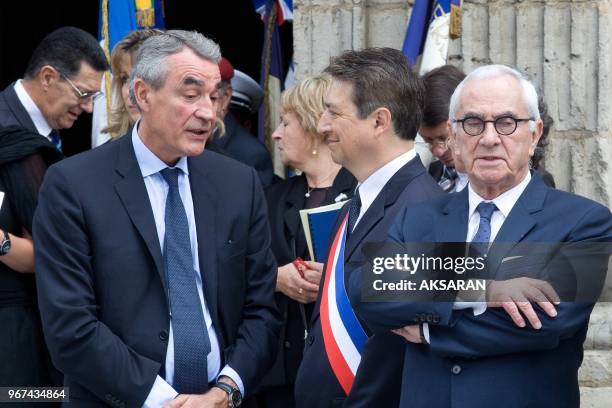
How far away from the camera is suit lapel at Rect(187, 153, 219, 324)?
3830 mm

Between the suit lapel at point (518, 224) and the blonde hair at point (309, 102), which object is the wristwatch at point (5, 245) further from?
the suit lapel at point (518, 224)

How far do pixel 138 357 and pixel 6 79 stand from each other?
5.83 meters

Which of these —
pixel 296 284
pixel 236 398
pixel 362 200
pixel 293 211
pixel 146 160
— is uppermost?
pixel 146 160

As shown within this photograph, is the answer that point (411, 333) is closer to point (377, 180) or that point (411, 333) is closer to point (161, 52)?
point (377, 180)

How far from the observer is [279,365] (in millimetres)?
4812

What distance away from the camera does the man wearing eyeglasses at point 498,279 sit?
313 cm

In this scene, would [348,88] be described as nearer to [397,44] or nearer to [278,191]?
[278,191]

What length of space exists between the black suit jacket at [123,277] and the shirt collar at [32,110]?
1.14 metres

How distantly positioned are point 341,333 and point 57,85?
1965mm

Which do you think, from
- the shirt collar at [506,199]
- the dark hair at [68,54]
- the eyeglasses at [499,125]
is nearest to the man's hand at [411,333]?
the shirt collar at [506,199]

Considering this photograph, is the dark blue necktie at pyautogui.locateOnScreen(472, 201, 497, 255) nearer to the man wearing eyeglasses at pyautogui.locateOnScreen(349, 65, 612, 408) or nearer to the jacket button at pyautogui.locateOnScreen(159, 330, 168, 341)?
the man wearing eyeglasses at pyautogui.locateOnScreen(349, 65, 612, 408)

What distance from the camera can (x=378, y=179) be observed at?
3.87 meters

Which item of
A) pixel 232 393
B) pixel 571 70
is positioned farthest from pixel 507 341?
pixel 571 70

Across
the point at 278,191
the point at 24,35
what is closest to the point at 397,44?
the point at 278,191
